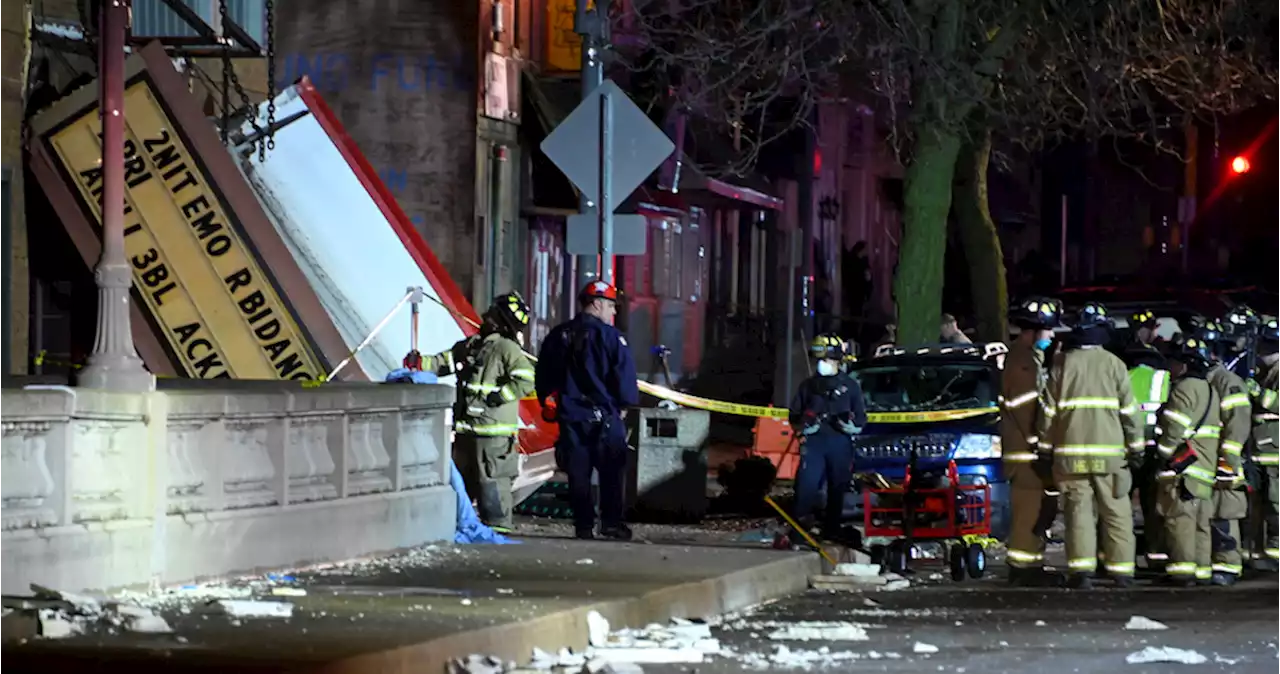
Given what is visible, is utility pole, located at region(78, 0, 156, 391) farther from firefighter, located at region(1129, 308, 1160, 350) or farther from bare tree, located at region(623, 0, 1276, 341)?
bare tree, located at region(623, 0, 1276, 341)

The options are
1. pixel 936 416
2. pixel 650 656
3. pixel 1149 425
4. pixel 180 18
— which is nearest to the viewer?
pixel 650 656

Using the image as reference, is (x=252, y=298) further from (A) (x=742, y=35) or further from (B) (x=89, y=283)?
(A) (x=742, y=35)

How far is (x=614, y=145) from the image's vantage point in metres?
15.5

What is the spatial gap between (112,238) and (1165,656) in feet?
18.5

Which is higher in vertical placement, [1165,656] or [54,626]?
[54,626]

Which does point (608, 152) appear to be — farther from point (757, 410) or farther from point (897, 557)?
point (757, 410)

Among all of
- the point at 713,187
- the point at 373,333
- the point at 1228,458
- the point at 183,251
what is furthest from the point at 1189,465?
the point at 713,187

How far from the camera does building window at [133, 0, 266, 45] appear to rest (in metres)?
20.6

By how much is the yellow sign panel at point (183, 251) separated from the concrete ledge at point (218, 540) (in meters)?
5.29

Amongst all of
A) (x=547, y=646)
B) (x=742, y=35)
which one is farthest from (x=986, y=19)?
(x=547, y=646)

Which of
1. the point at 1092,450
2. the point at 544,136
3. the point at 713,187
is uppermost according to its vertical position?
the point at 544,136

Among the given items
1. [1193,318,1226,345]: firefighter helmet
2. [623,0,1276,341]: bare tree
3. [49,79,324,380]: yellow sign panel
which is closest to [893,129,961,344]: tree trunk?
[623,0,1276,341]: bare tree

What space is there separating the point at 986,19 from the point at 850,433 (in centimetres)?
1055

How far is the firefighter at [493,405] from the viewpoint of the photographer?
15.5 meters
